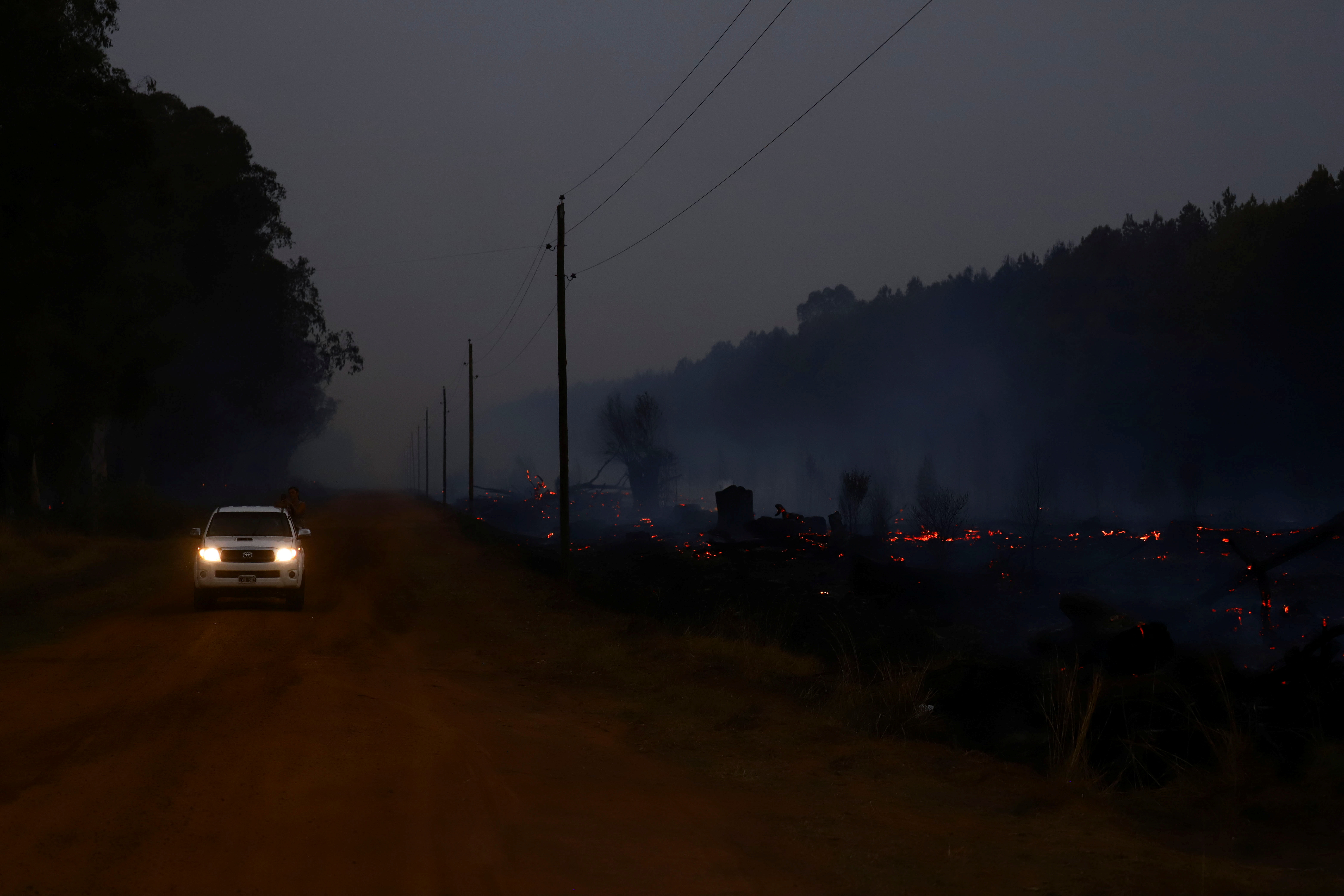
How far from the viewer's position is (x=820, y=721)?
11508 millimetres

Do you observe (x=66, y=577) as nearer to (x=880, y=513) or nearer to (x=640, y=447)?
(x=880, y=513)

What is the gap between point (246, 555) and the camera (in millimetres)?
18828

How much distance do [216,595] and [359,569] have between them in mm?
9274

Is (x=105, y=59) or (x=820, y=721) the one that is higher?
(x=105, y=59)

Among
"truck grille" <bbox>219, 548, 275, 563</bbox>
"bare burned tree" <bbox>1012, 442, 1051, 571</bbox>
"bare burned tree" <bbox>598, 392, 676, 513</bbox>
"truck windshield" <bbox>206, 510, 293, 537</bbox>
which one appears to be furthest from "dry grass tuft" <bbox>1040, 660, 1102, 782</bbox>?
"bare burned tree" <bbox>598, 392, 676, 513</bbox>

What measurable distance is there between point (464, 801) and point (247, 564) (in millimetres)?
12870

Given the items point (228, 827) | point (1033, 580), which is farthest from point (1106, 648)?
point (1033, 580)

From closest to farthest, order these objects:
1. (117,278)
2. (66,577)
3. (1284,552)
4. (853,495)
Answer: (1284,552) < (66,577) < (117,278) < (853,495)

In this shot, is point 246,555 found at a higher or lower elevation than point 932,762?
higher

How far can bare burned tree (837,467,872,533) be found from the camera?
6675 cm

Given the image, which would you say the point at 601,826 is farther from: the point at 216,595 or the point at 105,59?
the point at 105,59

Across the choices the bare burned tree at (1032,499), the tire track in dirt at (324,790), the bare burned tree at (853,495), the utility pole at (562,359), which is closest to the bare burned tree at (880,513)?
the bare burned tree at (853,495)

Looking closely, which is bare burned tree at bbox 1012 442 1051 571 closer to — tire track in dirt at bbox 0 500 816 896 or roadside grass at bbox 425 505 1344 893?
roadside grass at bbox 425 505 1344 893

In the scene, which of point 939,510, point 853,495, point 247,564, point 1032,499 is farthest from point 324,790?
point 1032,499
